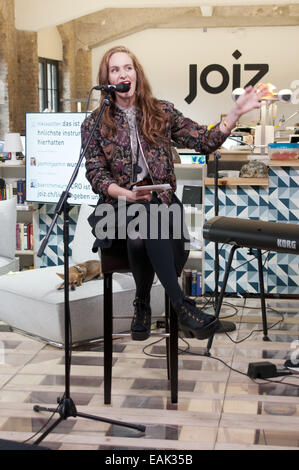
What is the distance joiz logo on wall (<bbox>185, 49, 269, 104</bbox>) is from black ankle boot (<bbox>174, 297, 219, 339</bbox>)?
14054 mm

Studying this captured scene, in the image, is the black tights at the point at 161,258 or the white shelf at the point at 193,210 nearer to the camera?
the black tights at the point at 161,258

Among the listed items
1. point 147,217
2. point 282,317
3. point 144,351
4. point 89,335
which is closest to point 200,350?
point 144,351

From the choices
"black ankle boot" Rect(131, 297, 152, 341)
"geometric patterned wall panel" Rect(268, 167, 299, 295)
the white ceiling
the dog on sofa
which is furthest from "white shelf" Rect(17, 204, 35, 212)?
the white ceiling

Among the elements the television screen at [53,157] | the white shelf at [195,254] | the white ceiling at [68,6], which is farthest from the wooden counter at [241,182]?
the white ceiling at [68,6]

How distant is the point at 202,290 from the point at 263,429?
2523 mm

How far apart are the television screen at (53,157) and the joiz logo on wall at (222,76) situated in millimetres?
11599

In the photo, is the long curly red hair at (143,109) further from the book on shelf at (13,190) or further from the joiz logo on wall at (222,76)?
the joiz logo on wall at (222,76)

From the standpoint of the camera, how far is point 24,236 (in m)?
5.79

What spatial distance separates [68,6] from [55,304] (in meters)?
9.28

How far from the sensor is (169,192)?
3076mm

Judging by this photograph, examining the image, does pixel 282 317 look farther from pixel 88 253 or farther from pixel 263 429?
pixel 263 429

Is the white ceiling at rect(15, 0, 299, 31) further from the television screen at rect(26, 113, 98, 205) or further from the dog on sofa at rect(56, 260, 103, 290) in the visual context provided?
the dog on sofa at rect(56, 260, 103, 290)

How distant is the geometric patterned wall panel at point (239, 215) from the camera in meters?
5.16

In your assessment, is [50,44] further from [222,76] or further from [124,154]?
[124,154]
